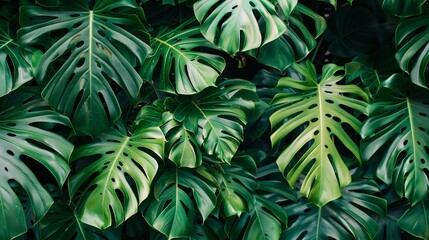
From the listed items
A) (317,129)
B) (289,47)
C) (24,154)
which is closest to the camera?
(24,154)

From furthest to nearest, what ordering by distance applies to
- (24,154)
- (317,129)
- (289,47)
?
(289,47)
(317,129)
(24,154)

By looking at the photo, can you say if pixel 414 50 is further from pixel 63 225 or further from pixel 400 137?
pixel 63 225

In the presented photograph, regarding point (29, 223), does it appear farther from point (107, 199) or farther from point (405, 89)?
point (405, 89)

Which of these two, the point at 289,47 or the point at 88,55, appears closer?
the point at 88,55

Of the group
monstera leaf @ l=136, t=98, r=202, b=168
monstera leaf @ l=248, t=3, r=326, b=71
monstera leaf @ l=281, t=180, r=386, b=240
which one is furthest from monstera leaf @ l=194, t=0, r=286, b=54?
monstera leaf @ l=281, t=180, r=386, b=240

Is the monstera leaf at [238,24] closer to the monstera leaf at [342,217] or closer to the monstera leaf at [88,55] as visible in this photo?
the monstera leaf at [88,55]

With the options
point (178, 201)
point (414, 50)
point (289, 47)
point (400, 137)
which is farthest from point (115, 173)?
point (414, 50)

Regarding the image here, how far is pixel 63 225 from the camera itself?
1.59 meters

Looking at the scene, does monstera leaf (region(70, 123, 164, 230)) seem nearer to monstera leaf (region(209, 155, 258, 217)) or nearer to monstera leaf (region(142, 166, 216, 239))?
monstera leaf (region(142, 166, 216, 239))

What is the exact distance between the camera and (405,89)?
67.0 inches

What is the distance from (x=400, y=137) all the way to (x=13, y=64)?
1.02m

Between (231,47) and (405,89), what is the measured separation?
0.55 m

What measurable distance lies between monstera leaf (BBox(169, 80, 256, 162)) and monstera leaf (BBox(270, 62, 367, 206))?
91 millimetres

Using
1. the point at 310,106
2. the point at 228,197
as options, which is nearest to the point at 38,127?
the point at 228,197
